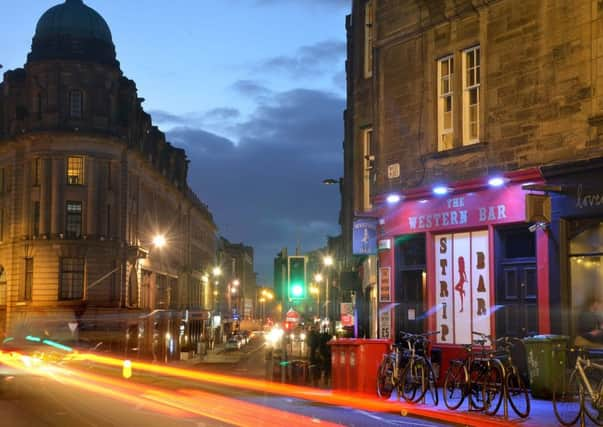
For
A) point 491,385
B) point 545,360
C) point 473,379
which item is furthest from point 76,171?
point 491,385

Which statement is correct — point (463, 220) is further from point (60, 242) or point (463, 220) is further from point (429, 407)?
point (60, 242)

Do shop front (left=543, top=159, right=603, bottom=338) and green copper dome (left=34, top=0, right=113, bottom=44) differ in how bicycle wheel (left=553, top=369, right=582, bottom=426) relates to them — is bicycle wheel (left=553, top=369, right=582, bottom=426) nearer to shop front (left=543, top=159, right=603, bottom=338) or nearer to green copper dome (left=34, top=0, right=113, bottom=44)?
shop front (left=543, top=159, right=603, bottom=338)

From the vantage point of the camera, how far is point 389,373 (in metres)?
17.4

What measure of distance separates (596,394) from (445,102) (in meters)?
10.2

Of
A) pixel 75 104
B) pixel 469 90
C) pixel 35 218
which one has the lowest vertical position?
pixel 469 90

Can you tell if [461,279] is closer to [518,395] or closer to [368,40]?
[518,395]

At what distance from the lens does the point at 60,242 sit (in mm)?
54594

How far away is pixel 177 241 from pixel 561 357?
66504 millimetres

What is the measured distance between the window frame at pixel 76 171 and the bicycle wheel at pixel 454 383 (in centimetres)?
4389

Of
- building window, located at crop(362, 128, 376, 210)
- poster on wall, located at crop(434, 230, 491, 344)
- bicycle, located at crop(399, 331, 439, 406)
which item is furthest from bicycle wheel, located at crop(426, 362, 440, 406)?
building window, located at crop(362, 128, 376, 210)

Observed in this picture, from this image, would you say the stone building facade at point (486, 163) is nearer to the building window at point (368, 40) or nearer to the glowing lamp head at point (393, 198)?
the glowing lamp head at point (393, 198)

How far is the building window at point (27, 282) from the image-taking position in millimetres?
54812

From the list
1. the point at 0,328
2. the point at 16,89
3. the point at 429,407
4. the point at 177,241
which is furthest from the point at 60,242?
the point at 429,407

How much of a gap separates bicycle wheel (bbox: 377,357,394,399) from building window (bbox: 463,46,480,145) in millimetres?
5857
